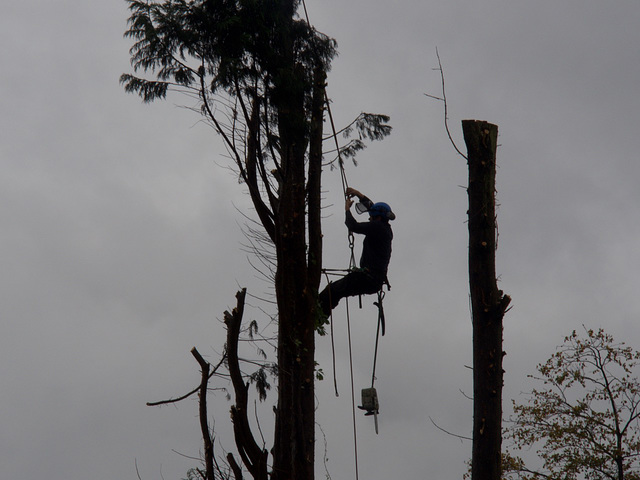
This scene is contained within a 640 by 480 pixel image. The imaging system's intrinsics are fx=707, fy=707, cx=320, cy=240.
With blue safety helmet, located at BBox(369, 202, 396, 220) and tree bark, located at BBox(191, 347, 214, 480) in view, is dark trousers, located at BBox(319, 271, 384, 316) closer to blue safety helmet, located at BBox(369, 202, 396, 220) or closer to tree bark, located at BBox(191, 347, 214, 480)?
blue safety helmet, located at BBox(369, 202, 396, 220)

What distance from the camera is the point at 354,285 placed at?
735 centimetres

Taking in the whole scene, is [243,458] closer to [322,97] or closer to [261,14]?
[322,97]

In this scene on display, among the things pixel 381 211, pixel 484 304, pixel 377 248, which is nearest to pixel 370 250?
pixel 377 248

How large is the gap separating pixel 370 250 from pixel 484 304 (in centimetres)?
206

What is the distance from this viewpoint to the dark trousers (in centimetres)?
719

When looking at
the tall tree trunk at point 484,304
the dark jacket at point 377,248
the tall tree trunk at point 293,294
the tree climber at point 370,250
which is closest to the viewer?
the tall tree trunk at point 484,304

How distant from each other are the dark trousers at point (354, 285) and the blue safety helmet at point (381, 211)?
2.14 feet

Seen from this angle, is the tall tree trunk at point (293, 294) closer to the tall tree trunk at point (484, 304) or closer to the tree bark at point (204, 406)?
the tree bark at point (204, 406)

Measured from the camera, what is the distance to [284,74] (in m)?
6.32

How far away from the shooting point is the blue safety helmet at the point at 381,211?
24.7 feet

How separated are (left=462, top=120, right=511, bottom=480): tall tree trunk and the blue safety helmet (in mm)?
1716

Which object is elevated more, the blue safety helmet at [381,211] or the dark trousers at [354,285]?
the blue safety helmet at [381,211]

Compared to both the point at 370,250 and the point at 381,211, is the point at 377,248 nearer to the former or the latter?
the point at 370,250

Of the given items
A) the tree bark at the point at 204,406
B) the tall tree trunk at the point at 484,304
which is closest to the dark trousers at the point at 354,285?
the tree bark at the point at 204,406
